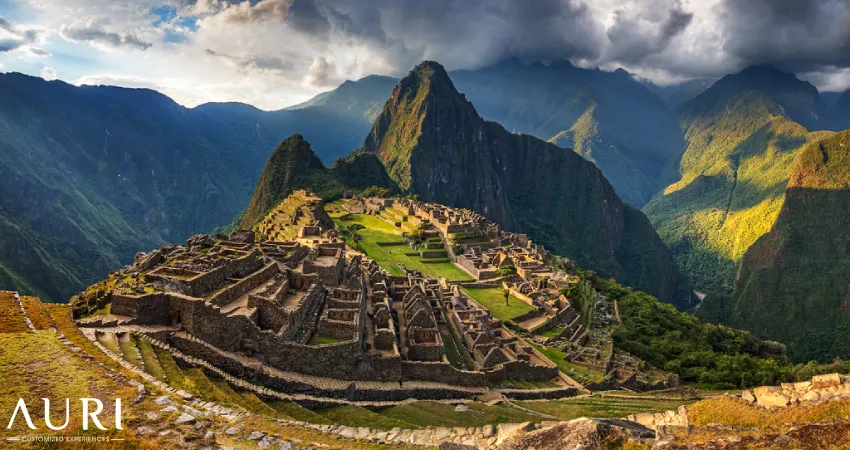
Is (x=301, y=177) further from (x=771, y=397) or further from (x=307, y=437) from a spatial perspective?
(x=771, y=397)

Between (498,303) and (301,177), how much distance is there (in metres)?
93.2

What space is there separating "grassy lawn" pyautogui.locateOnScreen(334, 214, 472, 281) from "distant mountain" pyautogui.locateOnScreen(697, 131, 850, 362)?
72.1m

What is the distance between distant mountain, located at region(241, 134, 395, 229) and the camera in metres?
122

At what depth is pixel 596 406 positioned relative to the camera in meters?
26.2

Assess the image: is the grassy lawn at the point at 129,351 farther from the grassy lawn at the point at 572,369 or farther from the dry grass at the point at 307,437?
the grassy lawn at the point at 572,369

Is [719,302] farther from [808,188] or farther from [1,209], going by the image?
[1,209]

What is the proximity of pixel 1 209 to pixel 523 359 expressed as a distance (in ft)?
474

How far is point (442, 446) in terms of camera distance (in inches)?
472

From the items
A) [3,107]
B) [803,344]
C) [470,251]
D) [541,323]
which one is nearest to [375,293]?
[541,323]

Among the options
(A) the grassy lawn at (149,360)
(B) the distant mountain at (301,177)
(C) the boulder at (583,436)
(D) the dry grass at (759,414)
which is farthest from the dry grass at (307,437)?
(B) the distant mountain at (301,177)

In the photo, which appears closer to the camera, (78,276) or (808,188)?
(78,276)

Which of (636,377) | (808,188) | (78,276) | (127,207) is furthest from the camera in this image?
(127,207)

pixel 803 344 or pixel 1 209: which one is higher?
pixel 1 209

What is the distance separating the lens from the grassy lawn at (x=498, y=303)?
4306 cm
